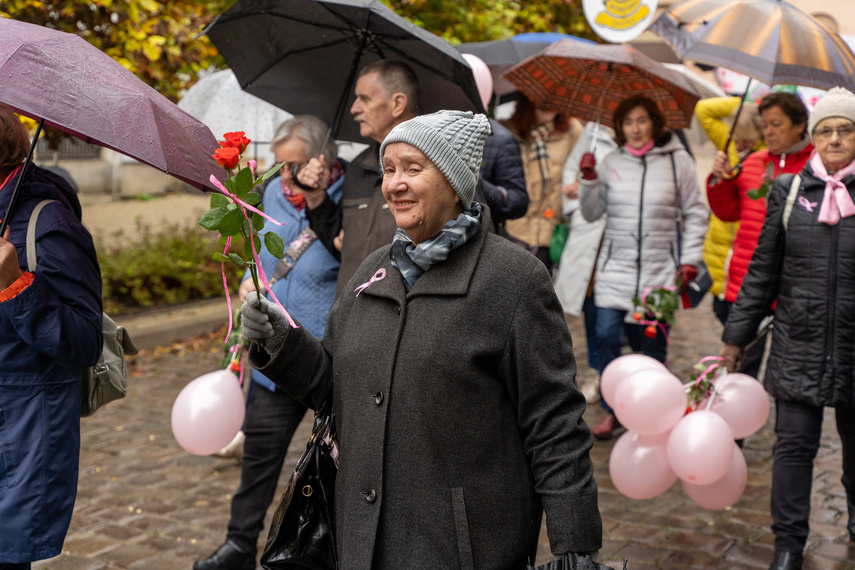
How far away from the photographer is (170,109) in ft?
9.33

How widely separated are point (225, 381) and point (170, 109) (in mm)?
1781

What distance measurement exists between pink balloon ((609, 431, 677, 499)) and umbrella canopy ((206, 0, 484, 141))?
174 cm

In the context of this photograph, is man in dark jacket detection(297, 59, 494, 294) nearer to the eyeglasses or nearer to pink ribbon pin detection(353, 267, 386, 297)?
pink ribbon pin detection(353, 267, 386, 297)

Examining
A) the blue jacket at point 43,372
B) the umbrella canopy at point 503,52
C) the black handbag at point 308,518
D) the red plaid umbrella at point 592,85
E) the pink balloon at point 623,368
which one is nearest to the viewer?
the black handbag at point 308,518

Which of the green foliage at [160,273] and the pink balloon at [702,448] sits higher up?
the pink balloon at [702,448]

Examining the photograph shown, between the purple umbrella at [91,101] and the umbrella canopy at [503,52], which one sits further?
the umbrella canopy at [503,52]

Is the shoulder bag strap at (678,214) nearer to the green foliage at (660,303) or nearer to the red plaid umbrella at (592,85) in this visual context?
the green foliage at (660,303)

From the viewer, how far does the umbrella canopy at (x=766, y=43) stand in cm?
491

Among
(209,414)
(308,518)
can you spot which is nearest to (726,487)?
(209,414)

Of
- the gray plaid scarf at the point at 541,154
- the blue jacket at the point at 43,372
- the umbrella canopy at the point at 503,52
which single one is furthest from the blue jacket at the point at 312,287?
the umbrella canopy at the point at 503,52

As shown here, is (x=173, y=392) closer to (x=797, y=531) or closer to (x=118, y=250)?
(x=118, y=250)

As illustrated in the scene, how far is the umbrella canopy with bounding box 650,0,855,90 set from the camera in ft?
16.1

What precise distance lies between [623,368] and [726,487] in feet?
2.49

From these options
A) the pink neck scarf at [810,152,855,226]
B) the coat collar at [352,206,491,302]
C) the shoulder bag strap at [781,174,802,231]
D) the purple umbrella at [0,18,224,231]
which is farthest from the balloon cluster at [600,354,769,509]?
the purple umbrella at [0,18,224,231]
